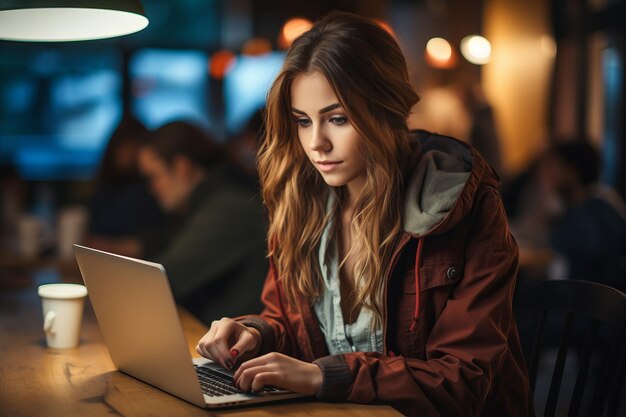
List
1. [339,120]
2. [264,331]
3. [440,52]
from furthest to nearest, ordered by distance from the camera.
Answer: [440,52] < [264,331] < [339,120]

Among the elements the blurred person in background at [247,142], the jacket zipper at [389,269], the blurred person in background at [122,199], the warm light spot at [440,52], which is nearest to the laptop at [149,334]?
the jacket zipper at [389,269]

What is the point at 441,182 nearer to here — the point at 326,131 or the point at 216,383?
the point at 326,131

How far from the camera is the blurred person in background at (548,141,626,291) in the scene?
13.5 feet

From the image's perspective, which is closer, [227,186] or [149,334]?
[149,334]

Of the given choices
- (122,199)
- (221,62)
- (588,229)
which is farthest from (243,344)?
(221,62)

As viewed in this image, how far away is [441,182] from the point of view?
1.65m

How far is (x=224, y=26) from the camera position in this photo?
805 centimetres

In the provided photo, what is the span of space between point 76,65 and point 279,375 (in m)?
6.65

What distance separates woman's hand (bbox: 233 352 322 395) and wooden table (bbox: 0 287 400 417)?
4 centimetres

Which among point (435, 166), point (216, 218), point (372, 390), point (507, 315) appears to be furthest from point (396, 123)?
point (216, 218)

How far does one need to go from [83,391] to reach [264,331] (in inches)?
15.7

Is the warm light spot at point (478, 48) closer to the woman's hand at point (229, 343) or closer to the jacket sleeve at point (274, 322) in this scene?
the jacket sleeve at point (274, 322)

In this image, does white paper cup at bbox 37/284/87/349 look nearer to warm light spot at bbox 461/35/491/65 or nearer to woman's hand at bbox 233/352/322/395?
woman's hand at bbox 233/352/322/395

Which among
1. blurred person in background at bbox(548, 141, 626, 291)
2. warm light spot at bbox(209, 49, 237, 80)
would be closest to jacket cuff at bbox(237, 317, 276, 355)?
blurred person in background at bbox(548, 141, 626, 291)
